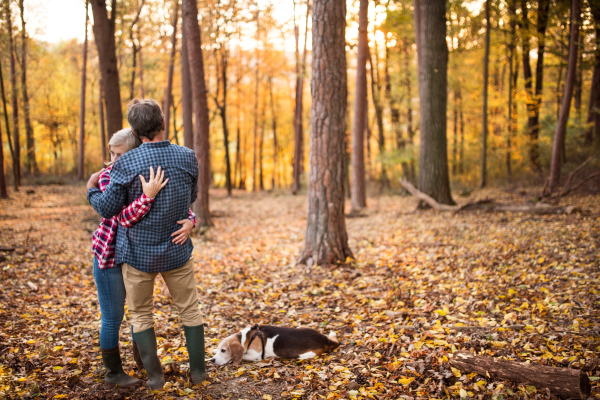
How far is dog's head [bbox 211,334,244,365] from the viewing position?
10.6 ft

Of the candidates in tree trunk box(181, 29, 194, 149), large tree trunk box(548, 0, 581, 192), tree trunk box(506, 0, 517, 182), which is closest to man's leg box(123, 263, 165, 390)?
tree trunk box(181, 29, 194, 149)

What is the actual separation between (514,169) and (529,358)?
15459mm

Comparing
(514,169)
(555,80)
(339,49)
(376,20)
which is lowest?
(514,169)

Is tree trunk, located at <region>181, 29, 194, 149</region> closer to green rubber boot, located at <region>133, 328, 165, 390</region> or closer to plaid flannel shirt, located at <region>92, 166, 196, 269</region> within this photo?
plaid flannel shirt, located at <region>92, 166, 196, 269</region>

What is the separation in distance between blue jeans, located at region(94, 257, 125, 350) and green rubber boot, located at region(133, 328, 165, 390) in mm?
188

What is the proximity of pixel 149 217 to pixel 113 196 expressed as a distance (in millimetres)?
263

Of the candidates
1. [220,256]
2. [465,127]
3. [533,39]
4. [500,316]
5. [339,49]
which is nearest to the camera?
[500,316]

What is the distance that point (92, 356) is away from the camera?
3279mm

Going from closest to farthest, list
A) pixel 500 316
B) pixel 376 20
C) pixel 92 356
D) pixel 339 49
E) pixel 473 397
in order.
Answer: pixel 473 397 < pixel 92 356 < pixel 500 316 < pixel 339 49 < pixel 376 20

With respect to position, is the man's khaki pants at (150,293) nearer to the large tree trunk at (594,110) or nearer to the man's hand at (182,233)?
the man's hand at (182,233)

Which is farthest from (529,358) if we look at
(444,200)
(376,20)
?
(376,20)

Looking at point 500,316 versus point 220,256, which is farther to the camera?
point 220,256

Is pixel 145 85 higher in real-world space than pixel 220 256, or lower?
higher

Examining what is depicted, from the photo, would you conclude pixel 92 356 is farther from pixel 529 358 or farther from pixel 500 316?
pixel 500 316
